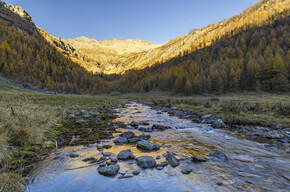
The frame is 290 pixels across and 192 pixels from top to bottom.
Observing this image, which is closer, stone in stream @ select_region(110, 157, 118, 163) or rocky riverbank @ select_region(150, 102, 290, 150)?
stone in stream @ select_region(110, 157, 118, 163)

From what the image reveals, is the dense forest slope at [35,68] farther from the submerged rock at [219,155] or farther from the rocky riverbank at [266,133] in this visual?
the submerged rock at [219,155]

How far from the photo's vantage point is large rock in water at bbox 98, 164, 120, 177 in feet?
16.9

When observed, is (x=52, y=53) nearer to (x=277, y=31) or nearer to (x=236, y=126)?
(x=236, y=126)

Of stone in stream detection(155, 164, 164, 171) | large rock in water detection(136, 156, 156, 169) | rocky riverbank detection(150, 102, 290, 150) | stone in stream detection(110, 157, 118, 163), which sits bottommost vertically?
rocky riverbank detection(150, 102, 290, 150)

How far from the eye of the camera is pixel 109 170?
5.23 meters

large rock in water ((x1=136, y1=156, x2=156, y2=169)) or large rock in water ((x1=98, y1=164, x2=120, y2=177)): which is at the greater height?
large rock in water ((x1=98, y1=164, x2=120, y2=177))

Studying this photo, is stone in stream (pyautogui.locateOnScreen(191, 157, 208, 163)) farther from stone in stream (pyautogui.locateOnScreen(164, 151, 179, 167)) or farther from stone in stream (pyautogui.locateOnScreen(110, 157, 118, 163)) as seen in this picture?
stone in stream (pyautogui.locateOnScreen(110, 157, 118, 163))


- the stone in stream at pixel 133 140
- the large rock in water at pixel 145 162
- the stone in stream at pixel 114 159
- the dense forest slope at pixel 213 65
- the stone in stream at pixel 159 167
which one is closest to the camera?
the stone in stream at pixel 159 167

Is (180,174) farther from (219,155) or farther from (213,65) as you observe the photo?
(213,65)

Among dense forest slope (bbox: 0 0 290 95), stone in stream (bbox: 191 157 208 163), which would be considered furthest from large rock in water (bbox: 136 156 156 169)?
dense forest slope (bbox: 0 0 290 95)

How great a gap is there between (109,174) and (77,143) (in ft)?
13.8

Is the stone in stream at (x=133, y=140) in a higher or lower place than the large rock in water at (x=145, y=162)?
lower

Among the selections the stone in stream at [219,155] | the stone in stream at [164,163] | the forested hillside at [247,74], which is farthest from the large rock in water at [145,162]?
the forested hillside at [247,74]

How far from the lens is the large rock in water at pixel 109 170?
202 inches
